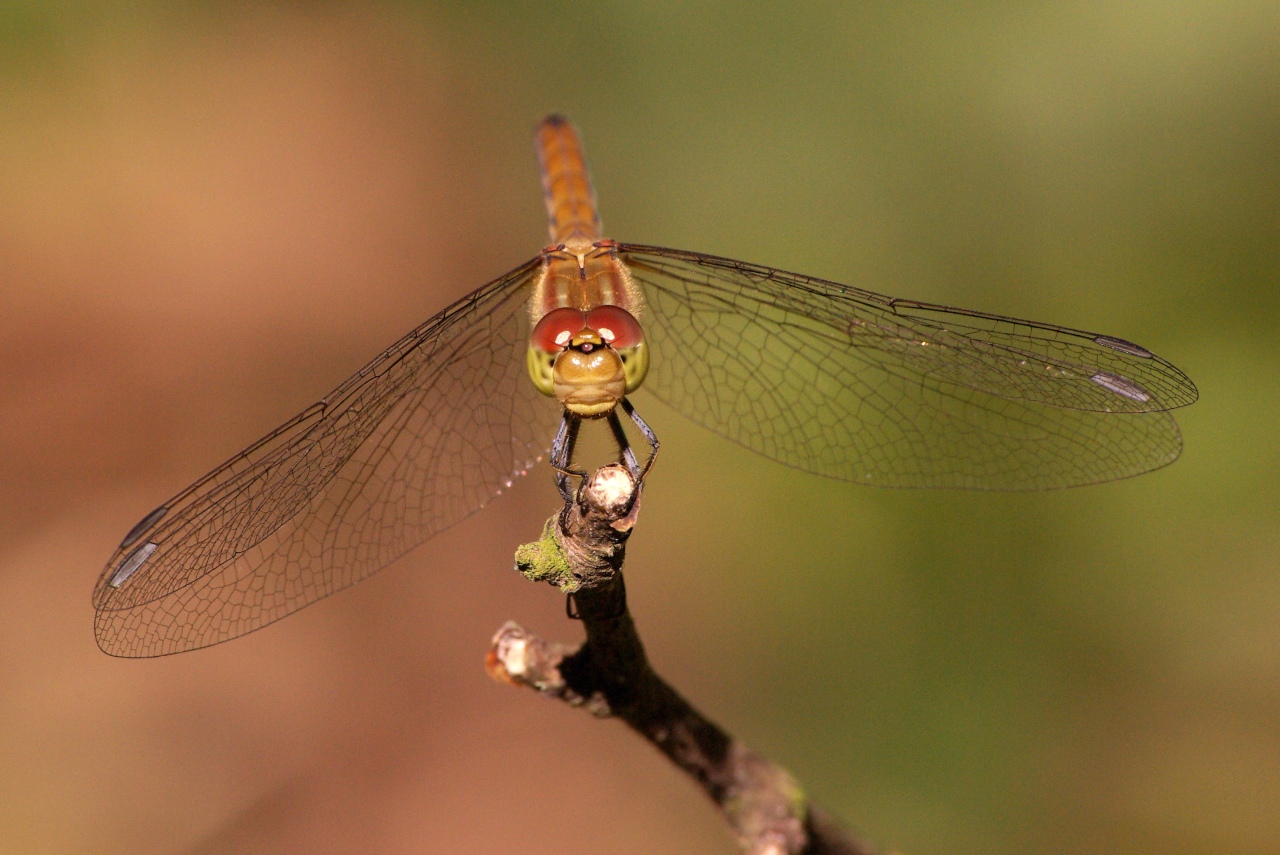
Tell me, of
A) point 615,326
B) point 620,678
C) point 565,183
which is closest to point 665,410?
point 565,183

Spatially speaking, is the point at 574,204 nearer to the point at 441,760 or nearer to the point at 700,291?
the point at 700,291

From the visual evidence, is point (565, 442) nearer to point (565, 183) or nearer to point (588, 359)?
point (588, 359)

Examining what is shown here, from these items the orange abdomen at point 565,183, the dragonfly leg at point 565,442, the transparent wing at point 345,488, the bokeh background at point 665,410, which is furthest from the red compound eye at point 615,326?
the bokeh background at point 665,410

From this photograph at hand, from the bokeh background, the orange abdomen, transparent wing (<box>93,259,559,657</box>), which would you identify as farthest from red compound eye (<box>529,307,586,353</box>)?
the bokeh background

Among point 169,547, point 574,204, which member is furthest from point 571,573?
point 574,204

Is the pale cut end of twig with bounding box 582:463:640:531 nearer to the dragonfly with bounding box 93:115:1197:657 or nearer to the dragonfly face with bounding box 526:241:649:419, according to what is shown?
the dragonfly with bounding box 93:115:1197:657

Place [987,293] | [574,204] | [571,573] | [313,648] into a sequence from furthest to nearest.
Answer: [313,648]
[987,293]
[574,204]
[571,573]

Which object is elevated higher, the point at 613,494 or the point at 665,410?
the point at 665,410
